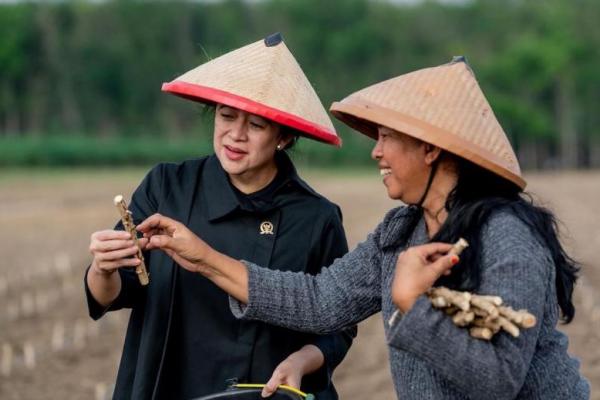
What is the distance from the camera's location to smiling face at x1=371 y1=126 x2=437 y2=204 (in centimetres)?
255

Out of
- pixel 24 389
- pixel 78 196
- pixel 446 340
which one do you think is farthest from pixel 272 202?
pixel 78 196

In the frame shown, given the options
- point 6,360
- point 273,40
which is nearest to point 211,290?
point 273,40

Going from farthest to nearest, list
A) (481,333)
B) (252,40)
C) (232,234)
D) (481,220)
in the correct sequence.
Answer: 1. (252,40)
2. (232,234)
3. (481,220)
4. (481,333)

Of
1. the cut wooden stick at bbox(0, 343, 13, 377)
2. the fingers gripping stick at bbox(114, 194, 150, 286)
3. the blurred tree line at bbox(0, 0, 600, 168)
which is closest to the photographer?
the fingers gripping stick at bbox(114, 194, 150, 286)

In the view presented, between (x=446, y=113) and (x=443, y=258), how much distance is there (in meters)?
0.37

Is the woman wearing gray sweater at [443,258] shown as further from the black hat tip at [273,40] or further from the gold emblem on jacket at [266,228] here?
the black hat tip at [273,40]

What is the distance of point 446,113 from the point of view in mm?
2482

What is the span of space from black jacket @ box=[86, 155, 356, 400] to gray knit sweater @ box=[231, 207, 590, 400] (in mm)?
234

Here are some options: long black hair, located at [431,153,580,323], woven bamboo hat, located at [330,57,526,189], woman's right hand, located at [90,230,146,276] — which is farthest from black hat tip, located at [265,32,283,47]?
long black hair, located at [431,153,580,323]

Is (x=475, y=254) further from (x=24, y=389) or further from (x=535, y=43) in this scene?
(x=535, y=43)

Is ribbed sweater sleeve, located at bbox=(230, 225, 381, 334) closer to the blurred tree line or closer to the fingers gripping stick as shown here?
the fingers gripping stick

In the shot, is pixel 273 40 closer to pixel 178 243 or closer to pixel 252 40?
pixel 178 243

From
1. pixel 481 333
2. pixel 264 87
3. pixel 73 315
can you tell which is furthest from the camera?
pixel 73 315

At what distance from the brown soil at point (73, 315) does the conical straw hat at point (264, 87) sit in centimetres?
69
